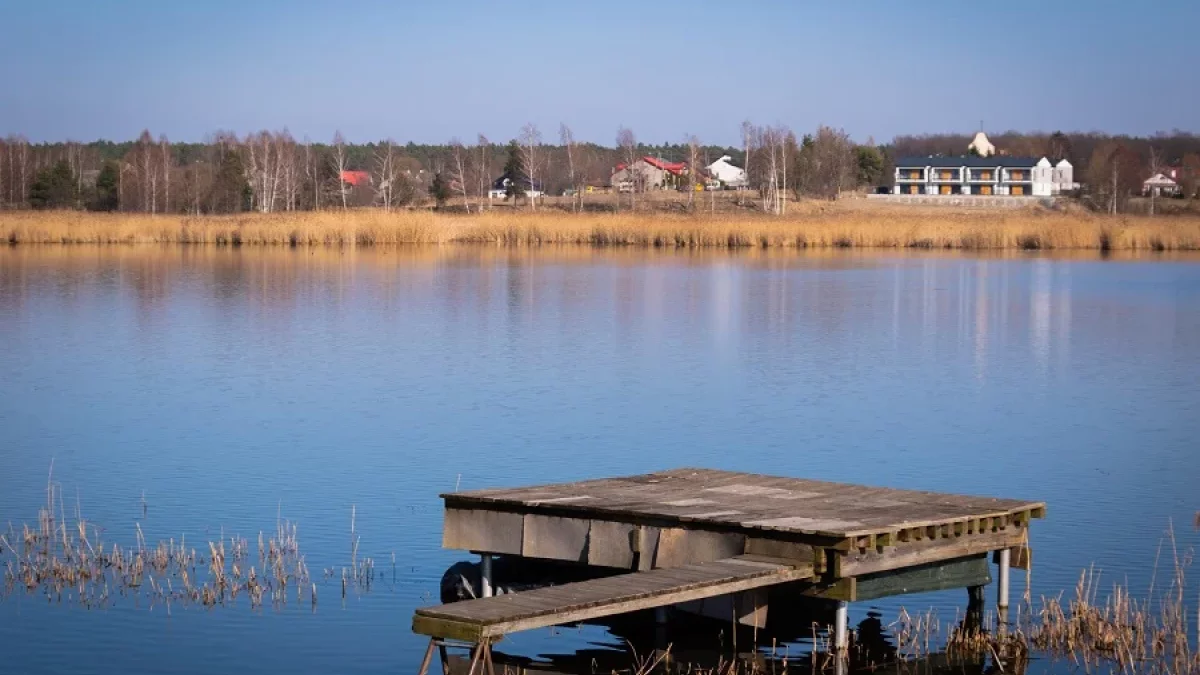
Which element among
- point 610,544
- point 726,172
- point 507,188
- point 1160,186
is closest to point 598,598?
point 610,544

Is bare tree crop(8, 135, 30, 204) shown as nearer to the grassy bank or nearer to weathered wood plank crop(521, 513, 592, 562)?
the grassy bank

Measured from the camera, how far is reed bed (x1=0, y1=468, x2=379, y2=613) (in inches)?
472

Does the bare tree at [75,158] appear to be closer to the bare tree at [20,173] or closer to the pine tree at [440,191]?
the bare tree at [20,173]

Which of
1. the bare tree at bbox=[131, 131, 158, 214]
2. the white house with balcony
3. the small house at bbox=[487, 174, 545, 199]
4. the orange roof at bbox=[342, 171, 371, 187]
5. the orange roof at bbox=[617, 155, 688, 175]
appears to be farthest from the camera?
the orange roof at bbox=[342, 171, 371, 187]

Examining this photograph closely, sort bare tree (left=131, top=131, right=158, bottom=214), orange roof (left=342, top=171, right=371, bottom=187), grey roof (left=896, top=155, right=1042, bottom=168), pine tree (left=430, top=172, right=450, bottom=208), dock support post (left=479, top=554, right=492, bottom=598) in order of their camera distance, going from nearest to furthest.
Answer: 1. dock support post (left=479, top=554, right=492, bottom=598)
2. bare tree (left=131, top=131, right=158, bottom=214)
3. pine tree (left=430, top=172, right=450, bottom=208)
4. grey roof (left=896, top=155, right=1042, bottom=168)
5. orange roof (left=342, top=171, right=371, bottom=187)

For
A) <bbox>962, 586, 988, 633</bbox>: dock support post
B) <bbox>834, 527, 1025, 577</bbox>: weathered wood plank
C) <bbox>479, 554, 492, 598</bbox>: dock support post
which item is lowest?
<bbox>962, 586, 988, 633</bbox>: dock support post

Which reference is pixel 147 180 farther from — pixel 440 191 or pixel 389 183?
pixel 440 191

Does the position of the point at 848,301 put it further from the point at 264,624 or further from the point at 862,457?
the point at 264,624

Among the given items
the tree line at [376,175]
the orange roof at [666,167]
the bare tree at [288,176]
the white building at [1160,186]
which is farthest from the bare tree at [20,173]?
the white building at [1160,186]

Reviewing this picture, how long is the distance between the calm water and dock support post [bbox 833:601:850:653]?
1.26m

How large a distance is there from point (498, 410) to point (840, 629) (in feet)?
35.4

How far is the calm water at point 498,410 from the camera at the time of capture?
12.3 meters

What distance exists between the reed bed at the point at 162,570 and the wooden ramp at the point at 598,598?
2.92 meters

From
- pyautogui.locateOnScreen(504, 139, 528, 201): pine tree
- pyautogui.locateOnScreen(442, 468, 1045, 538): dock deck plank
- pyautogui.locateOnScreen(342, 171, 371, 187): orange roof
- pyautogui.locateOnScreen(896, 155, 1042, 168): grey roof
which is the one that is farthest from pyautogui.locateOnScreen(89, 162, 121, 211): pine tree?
pyautogui.locateOnScreen(442, 468, 1045, 538): dock deck plank
